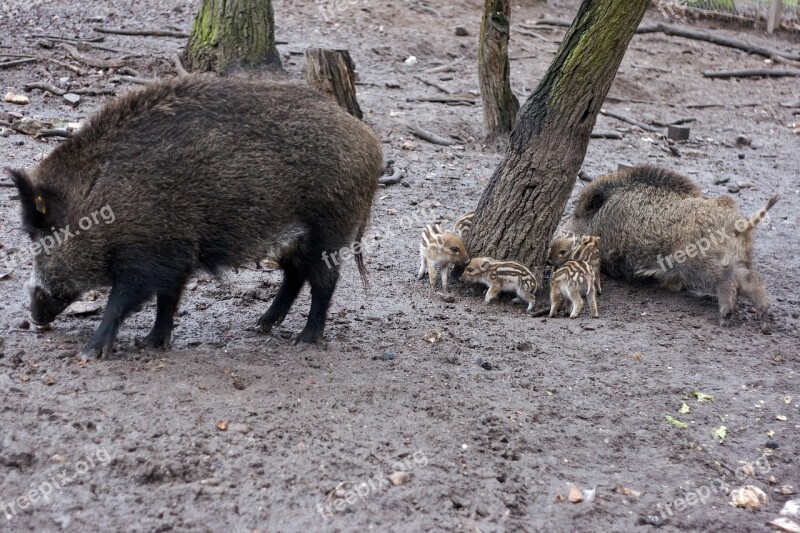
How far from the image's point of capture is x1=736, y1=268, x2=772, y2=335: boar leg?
6.39m

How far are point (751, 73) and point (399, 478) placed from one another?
46.3 feet

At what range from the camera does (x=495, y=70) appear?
9.86m

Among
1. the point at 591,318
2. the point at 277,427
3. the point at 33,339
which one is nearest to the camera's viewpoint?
the point at 277,427

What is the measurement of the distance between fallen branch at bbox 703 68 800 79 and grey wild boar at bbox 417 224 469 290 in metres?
10.5

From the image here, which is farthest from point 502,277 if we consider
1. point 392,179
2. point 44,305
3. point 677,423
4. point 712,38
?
point 712,38

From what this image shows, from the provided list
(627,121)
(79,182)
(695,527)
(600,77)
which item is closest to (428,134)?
(627,121)

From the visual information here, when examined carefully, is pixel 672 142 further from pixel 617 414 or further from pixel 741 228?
pixel 617 414

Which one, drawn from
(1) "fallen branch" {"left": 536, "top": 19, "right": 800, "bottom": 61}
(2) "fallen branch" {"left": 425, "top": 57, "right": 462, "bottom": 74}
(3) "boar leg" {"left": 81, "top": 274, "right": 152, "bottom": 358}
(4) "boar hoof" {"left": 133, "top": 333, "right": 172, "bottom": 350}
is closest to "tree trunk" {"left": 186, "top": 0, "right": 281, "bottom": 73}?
(2) "fallen branch" {"left": 425, "top": 57, "right": 462, "bottom": 74}

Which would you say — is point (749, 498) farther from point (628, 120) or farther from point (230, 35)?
point (628, 120)

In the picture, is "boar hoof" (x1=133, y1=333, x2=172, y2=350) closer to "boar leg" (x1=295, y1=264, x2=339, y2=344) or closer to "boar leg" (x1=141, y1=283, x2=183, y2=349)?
"boar leg" (x1=141, y1=283, x2=183, y2=349)

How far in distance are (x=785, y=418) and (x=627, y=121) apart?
8120mm

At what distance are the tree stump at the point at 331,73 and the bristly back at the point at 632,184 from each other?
2589 mm

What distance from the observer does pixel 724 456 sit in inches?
178

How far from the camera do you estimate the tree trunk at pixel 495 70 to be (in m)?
9.66
